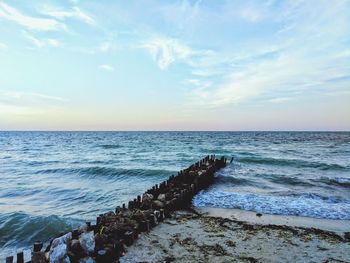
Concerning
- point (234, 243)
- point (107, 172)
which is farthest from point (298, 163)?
point (234, 243)

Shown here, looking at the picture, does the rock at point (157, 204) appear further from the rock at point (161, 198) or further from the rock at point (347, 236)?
the rock at point (347, 236)

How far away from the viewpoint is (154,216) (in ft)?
31.8

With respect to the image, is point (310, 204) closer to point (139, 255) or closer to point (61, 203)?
point (139, 255)

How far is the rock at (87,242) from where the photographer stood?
22.7 feet

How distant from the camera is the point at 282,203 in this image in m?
13.3

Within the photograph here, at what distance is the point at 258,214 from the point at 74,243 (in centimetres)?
712

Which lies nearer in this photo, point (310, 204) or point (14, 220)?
point (14, 220)

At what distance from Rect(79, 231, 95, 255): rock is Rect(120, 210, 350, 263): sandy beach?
77 centimetres

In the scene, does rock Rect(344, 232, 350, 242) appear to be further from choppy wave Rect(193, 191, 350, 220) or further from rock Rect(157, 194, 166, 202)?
rock Rect(157, 194, 166, 202)

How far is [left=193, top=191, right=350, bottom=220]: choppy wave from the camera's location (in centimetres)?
1193

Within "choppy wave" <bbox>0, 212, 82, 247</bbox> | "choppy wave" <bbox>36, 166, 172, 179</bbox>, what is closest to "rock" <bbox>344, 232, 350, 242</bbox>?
"choppy wave" <bbox>0, 212, 82, 247</bbox>

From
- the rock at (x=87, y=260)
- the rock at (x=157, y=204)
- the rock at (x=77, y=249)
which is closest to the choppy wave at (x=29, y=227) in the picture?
the rock at (x=157, y=204)

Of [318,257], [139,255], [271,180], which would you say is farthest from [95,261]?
[271,180]

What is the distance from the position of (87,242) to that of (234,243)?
3.93m
